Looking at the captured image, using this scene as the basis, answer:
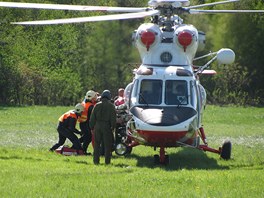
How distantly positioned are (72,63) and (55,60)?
58.9 inches

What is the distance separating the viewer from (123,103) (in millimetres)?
20672

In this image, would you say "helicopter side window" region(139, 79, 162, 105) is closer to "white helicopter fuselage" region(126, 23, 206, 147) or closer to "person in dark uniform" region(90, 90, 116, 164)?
"white helicopter fuselage" region(126, 23, 206, 147)

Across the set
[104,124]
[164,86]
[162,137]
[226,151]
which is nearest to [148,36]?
[164,86]

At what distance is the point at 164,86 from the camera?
1848 cm

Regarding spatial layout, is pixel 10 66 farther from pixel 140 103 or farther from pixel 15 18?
pixel 140 103

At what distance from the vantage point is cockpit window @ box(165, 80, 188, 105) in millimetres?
18281

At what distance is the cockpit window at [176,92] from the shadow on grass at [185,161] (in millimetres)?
1468

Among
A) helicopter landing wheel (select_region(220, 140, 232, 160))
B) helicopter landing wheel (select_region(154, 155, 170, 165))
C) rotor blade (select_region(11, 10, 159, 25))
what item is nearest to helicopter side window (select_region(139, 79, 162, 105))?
helicopter landing wheel (select_region(154, 155, 170, 165))

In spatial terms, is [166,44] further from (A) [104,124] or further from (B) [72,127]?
(B) [72,127]

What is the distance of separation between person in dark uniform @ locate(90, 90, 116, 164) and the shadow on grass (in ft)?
2.98

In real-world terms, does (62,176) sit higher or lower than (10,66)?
higher

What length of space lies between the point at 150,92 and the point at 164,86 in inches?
14.1

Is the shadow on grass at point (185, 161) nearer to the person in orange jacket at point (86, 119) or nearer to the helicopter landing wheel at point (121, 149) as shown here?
the helicopter landing wheel at point (121, 149)

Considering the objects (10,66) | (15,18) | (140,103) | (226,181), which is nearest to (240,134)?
(140,103)
